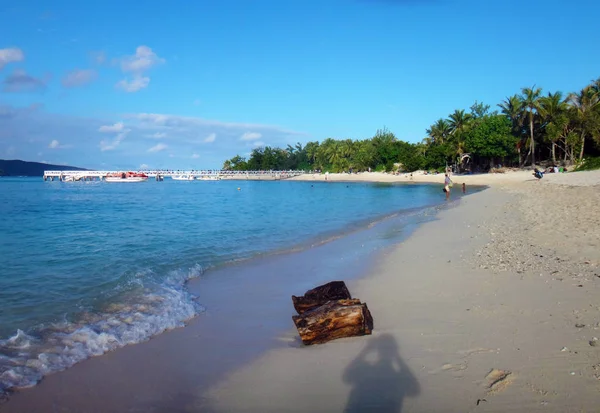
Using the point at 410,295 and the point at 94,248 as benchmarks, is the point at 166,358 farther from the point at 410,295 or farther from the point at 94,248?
the point at 94,248

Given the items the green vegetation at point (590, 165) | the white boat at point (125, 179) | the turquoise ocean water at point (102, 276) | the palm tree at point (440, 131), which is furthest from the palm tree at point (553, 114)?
the white boat at point (125, 179)

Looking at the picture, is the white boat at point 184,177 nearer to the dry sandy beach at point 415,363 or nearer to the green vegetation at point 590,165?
the green vegetation at point 590,165

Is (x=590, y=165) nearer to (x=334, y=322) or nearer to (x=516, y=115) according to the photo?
(x=516, y=115)

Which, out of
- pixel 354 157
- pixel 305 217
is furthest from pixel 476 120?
pixel 305 217

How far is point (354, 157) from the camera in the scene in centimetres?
11425

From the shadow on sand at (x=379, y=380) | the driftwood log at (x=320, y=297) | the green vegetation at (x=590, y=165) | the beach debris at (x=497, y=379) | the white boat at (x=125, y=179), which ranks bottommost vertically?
the shadow on sand at (x=379, y=380)

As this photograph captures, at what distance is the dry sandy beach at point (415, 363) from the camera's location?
→ 3891mm

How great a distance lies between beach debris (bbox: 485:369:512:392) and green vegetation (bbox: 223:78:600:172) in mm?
50424

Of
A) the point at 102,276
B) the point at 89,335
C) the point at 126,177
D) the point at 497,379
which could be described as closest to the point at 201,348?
the point at 89,335

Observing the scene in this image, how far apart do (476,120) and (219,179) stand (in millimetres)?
96319

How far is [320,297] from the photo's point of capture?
253 inches

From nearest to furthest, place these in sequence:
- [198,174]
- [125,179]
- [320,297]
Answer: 1. [320,297]
2. [125,179]
3. [198,174]

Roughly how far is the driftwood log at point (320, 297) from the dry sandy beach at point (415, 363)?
0.41 metres

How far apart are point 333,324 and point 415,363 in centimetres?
122
